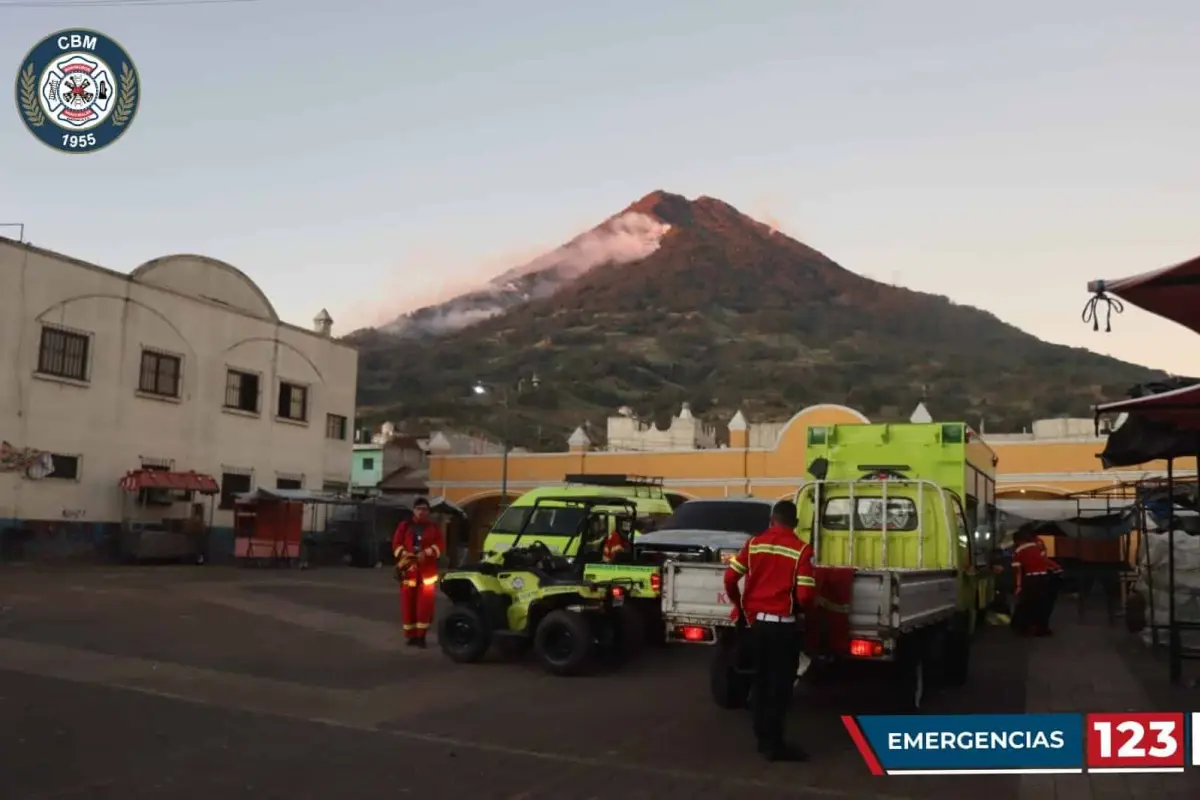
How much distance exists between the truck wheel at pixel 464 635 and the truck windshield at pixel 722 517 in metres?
4.64

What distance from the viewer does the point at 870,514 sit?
11.7 m

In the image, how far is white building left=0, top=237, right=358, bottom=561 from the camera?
26.4 meters

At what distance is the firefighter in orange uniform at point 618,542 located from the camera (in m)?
13.6

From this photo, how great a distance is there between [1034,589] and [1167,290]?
34.4 ft

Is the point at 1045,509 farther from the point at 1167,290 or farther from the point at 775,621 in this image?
the point at 775,621

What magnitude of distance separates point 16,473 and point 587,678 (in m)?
21.0

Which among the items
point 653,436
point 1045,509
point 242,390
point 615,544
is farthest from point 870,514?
point 653,436

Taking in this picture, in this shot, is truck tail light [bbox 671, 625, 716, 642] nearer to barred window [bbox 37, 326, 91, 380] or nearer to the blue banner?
the blue banner

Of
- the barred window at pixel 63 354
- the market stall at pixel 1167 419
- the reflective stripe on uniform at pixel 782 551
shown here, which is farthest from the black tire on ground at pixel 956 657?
the barred window at pixel 63 354

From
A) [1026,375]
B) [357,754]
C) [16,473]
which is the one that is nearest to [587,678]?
[357,754]

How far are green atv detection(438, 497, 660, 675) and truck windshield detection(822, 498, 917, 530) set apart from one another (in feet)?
6.93

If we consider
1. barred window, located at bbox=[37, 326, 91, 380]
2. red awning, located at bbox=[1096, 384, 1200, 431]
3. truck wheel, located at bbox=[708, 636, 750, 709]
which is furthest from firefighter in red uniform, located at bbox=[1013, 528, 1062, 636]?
barred window, located at bbox=[37, 326, 91, 380]

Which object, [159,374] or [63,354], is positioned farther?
[159,374]

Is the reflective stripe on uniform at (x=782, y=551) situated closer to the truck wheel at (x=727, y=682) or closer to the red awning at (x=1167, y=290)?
the truck wheel at (x=727, y=682)
